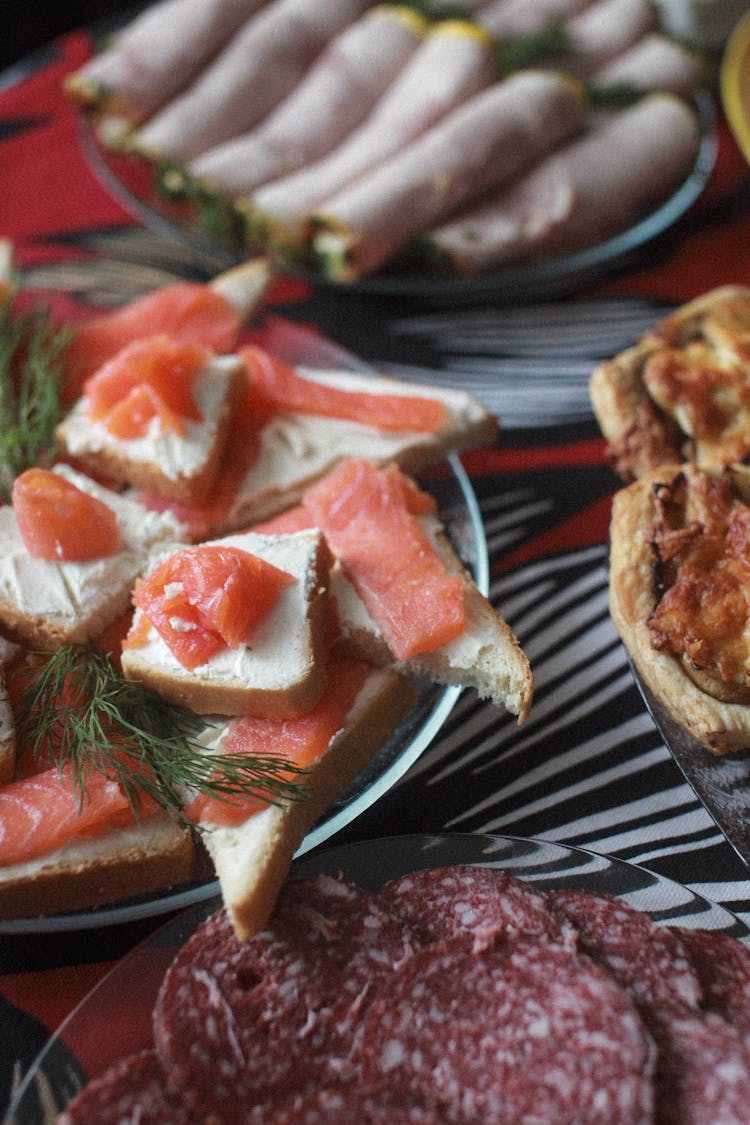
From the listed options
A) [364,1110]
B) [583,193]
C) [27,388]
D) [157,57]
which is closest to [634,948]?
[364,1110]

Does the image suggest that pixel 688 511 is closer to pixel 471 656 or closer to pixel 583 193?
pixel 471 656

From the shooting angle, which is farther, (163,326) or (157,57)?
(157,57)

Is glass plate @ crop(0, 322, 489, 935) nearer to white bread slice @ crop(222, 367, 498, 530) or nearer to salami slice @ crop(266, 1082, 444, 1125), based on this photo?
white bread slice @ crop(222, 367, 498, 530)

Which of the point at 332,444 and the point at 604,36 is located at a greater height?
the point at 604,36

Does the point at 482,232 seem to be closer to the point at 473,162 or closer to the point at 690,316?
the point at 473,162

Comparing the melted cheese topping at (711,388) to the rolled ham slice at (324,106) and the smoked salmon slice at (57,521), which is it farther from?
the rolled ham slice at (324,106)

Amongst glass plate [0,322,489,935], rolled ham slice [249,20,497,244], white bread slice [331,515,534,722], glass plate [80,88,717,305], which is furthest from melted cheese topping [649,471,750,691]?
rolled ham slice [249,20,497,244]

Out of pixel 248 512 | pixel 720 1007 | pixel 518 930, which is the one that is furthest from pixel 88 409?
pixel 720 1007

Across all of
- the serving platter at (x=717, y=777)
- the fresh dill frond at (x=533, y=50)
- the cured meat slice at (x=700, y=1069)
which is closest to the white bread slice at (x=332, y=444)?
the serving platter at (x=717, y=777)
